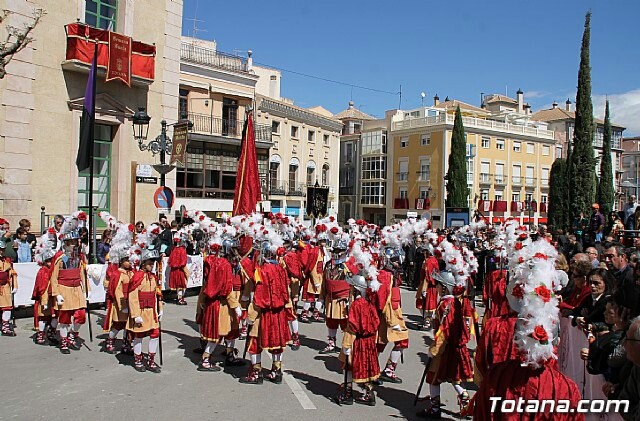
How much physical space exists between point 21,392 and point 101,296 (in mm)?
6183

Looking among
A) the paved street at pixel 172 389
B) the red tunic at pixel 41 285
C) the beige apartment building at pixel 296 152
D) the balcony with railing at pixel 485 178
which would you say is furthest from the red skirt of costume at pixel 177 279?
the balcony with railing at pixel 485 178

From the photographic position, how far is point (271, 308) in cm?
800

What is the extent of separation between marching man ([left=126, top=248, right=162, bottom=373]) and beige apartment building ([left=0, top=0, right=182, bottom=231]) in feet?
34.9

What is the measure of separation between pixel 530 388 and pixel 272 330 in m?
4.53

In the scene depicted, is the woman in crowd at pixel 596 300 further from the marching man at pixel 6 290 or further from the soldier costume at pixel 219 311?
the marching man at pixel 6 290

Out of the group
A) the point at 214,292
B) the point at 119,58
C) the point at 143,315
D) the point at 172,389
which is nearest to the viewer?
the point at 172,389

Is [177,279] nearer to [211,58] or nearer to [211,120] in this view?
[211,120]

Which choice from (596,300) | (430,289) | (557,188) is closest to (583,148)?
(430,289)

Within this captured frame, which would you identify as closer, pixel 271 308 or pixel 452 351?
pixel 452 351

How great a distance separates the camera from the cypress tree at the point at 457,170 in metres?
47.2

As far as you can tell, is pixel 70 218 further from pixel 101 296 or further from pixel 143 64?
pixel 143 64

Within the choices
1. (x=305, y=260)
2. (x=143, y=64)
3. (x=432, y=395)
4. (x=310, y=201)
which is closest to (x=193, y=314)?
(x=305, y=260)

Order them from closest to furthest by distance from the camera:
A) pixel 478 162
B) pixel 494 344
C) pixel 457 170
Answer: pixel 494 344 → pixel 457 170 → pixel 478 162

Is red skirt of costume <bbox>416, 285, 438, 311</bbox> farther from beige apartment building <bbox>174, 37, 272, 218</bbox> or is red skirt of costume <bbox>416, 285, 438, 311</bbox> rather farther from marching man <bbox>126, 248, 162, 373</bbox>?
beige apartment building <bbox>174, 37, 272, 218</bbox>
